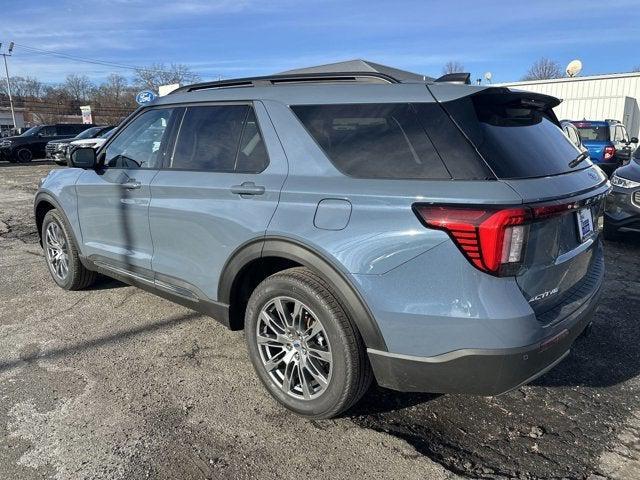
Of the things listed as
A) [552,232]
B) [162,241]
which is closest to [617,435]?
[552,232]

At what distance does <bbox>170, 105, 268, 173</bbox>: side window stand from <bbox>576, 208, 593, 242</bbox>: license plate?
5.66ft

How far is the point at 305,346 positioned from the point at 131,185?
1.95 meters

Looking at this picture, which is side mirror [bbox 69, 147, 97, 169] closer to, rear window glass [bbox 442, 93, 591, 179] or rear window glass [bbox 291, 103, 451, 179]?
rear window glass [bbox 291, 103, 451, 179]

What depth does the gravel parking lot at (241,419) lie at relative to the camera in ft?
A: 8.03

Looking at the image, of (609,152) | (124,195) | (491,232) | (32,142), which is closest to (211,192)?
(124,195)

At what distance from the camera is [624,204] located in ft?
20.8

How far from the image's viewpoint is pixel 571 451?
2.54 metres

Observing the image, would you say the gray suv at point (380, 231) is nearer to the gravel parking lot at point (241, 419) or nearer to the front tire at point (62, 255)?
the gravel parking lot at point (241, 419)

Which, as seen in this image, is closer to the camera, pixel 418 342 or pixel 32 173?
pixel 418 342

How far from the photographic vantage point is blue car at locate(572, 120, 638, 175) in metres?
14.2

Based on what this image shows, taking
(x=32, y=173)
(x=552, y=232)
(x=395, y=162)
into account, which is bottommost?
(x=32, y=173)

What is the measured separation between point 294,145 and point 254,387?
1536mm

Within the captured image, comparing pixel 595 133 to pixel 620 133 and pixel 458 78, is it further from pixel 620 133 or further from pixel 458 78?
pixel 458 78

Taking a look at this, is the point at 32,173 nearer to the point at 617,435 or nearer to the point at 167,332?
the point at 167,332
